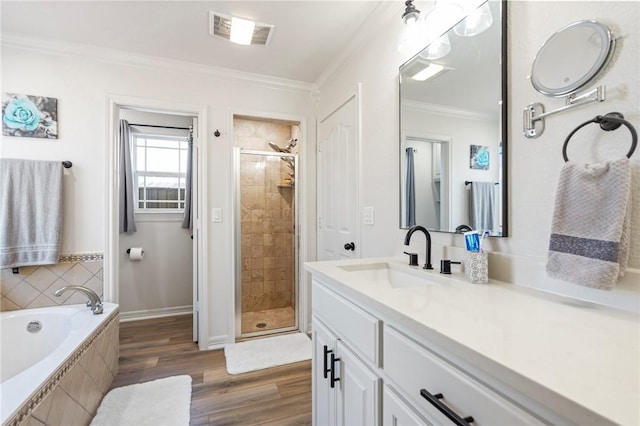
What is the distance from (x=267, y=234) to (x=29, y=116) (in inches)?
85.7

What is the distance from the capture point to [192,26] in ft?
6.25

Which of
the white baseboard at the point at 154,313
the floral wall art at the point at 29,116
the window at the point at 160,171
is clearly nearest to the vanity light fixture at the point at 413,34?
the floral wall art at the point at 29,116

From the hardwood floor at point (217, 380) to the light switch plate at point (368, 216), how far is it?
117cm

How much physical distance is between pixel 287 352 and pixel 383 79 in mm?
2163

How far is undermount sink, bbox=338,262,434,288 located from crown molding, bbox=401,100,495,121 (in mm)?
675

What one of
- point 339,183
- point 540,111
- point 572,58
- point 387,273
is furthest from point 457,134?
point 339,183

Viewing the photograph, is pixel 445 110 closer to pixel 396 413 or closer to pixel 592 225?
pixel 592 225

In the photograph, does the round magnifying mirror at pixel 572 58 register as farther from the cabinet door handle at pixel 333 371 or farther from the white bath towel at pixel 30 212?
the white bath towel at pixel 30 212

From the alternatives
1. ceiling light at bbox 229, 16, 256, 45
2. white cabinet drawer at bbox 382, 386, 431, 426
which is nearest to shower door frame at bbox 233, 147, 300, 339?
ceiling light at bbox 229, 16, 256, 45

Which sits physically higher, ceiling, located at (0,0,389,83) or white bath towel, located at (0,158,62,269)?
ceiling, located at (0,0,389,83)

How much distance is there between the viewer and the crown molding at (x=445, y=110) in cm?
114

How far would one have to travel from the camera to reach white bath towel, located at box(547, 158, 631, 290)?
2.29 feet

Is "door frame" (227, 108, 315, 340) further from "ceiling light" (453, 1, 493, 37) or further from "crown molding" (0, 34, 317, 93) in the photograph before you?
"ceiling light" (453, 1, 493, 37)

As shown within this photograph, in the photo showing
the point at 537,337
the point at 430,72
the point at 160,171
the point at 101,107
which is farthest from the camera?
the point at 160,171
